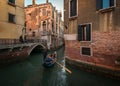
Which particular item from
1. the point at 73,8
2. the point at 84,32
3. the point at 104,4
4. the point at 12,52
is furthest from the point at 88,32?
the point at 12,52

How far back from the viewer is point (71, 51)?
1438 centimetres

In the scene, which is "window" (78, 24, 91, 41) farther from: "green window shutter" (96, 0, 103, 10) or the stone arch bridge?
the stone arch bridge

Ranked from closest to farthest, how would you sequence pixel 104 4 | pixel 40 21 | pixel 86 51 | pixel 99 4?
pixel 104 4, pixel 99 4, pixel 86 51, pixel 40 21

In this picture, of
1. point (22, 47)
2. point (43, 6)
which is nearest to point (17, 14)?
point (22, 47)

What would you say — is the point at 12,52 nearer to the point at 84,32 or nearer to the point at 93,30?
the point at 84,32

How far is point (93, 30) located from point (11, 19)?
390 inches

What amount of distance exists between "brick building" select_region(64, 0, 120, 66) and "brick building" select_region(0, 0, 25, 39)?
6281mm

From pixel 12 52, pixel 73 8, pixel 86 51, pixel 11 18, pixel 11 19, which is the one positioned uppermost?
pixel 73 8

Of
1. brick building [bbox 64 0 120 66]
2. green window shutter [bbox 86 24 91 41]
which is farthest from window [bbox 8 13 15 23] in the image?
green window shutter [bbox 86 24 91 41]

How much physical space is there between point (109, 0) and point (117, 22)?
1.69 m

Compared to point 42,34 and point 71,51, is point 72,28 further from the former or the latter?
point 42,34

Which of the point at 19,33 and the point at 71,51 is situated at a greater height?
the point at 19,33

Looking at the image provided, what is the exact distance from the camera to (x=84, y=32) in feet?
42.1

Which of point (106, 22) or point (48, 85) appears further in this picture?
point (106, 22)
